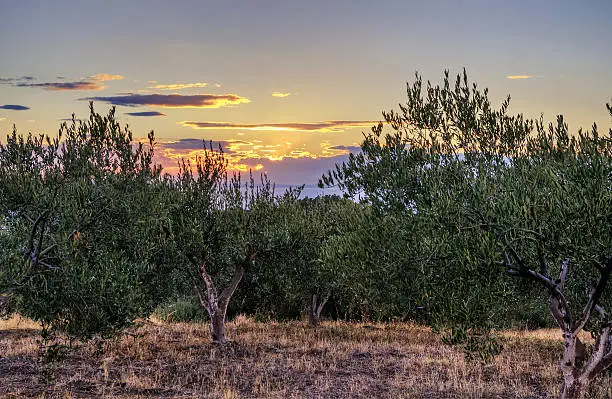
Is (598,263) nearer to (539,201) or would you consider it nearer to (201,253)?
(539,201)

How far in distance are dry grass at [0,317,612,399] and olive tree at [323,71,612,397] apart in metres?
5.24

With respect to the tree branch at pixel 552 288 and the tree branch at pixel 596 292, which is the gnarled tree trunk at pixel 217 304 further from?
the tree branch at pixel 596 292

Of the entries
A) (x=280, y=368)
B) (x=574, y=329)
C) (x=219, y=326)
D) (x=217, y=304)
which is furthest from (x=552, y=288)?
(x=219, y=326)

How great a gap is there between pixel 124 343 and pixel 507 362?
64.6ft

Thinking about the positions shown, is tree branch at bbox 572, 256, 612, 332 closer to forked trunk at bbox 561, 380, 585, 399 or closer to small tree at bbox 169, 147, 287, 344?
forked trunk at bbox 561, 380, 585, 399

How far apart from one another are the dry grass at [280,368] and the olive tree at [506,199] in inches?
206

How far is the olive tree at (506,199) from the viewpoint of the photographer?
1381 centimetres

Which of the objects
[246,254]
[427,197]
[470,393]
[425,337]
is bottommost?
[425,337]

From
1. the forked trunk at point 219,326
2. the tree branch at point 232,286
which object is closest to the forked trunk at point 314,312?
the tree branch at point 232,286

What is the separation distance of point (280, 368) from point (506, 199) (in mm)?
15447

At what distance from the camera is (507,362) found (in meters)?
27.2

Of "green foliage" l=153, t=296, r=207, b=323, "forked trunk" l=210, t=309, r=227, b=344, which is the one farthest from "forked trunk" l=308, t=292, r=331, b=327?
"forked trunk" l=210, t=309, r=227, b=344

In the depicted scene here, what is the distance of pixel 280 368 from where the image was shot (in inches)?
1016

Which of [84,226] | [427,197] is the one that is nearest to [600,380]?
[427,197]
